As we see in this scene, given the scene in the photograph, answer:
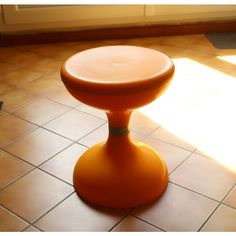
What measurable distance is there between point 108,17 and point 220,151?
1695 millimetres

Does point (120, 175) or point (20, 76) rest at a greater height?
point (120, 175)

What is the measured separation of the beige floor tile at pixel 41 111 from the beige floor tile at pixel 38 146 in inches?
5.2

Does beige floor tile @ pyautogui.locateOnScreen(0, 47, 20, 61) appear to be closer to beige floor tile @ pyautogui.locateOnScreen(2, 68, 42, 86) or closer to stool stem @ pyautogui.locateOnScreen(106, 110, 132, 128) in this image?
beige floor tile @ pyautogui.locateOnScreen(2, 68, 42, 86)

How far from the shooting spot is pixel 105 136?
1.76 m

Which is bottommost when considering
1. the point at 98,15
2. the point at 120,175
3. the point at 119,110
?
the point at 120,175

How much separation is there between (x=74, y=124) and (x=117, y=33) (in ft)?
4.46

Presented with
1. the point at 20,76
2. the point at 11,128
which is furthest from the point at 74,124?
the point at 20,76

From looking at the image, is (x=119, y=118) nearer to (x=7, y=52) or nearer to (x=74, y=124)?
(x=74, y=124)

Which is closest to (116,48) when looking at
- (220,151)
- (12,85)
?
(220,151)

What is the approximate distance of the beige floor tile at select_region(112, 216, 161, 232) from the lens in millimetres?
1232

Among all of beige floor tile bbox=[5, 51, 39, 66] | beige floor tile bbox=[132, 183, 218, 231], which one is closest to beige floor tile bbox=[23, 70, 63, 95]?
→ beige floor tile bbox=[5, 51, 39, 66]

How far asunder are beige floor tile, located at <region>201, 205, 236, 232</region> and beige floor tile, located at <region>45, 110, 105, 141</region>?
0.74 m

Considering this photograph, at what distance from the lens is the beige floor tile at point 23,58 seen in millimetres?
2652

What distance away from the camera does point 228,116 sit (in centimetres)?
190
